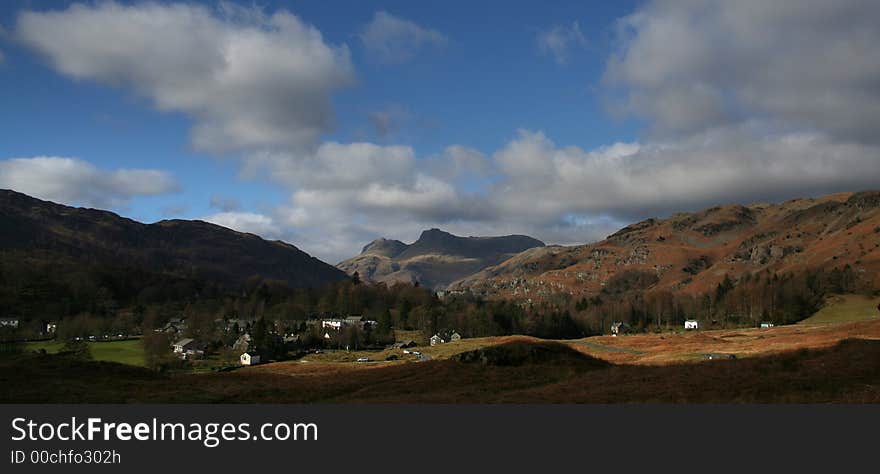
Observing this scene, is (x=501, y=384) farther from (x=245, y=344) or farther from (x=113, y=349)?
(x=113, y=349)

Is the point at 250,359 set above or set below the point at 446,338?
above

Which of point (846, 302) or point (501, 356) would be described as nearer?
point (501, 356)

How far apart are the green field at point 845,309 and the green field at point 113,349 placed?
180m

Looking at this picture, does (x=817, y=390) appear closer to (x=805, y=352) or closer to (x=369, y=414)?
(x=805, y=352)

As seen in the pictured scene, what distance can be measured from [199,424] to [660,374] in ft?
104

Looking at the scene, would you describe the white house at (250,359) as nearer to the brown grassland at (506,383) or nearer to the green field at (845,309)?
the brown grassland at (506,383)

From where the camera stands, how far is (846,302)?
183375mm

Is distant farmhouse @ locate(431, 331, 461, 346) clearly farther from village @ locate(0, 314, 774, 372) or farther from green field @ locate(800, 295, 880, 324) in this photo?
green field @ locate(800, 295, 880, 324)

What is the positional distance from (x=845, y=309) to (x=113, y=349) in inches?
8301

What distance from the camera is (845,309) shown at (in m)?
174

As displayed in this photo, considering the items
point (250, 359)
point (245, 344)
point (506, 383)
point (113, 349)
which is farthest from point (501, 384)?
point (113, 349)

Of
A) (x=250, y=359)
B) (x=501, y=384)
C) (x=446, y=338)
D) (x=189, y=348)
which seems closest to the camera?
(x=501, y=384)

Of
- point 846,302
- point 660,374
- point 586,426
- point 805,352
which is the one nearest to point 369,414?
point 586,426

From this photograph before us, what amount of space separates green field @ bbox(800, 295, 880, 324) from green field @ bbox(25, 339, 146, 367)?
180 metres
